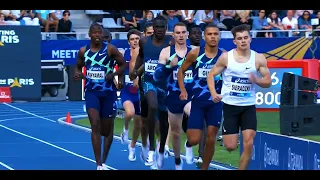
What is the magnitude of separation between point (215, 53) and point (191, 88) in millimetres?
664

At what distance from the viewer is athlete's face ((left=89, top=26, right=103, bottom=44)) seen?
44.7 ft

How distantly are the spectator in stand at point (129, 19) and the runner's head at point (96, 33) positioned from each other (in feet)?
60.2

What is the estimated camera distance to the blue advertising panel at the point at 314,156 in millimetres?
11336

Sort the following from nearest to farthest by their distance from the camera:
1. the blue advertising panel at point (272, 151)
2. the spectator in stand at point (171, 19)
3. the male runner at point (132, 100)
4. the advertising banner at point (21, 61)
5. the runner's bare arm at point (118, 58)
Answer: the blue advertising panel at point (272, 151)
the runner's bare arm at point (118, 58)
the male runner at point (132, 100)
the advertising banner at point (21, 61)
the spectator in stand at point (171, 19)

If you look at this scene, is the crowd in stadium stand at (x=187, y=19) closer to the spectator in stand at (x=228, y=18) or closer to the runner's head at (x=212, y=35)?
the spectator in stand at (x=228, y=18)

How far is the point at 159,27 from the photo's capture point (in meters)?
14.1

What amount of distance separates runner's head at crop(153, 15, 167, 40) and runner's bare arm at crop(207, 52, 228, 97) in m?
1.95

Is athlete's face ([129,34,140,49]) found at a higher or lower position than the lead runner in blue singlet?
higher

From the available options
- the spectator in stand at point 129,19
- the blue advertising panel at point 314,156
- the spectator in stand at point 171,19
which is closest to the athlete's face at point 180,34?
the blue advertising panel at point 314,156

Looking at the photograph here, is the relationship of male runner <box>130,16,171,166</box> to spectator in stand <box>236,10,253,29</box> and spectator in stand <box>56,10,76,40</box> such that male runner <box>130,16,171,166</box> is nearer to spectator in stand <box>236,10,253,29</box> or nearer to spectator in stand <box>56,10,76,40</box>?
spectator in stand <box>56,10,76,40</box>

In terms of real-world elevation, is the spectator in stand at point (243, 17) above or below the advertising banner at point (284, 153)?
above

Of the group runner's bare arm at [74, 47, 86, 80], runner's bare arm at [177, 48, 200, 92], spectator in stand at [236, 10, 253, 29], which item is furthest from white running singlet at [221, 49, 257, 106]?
spectator in stand at [236, 10, 253, 29]

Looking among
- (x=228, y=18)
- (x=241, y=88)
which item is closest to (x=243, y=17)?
(x=228, y=18)
